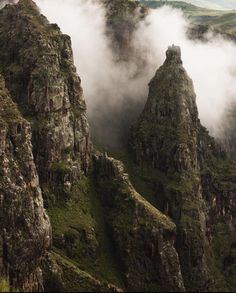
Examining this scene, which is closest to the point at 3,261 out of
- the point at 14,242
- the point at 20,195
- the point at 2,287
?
the point at 14,242

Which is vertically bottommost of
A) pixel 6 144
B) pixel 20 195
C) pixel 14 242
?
pixel 14 242

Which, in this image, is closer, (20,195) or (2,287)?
(2,287)

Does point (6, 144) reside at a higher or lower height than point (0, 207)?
higher

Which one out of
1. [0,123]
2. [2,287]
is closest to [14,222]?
[0,123]

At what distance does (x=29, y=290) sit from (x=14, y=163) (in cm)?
4199

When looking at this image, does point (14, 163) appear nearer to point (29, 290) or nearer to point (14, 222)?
point (14, 222)

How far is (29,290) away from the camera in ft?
637

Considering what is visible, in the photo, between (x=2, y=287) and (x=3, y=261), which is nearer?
(x=2, y=287)

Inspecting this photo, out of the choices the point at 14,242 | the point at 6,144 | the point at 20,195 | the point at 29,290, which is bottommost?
the point at 29,290

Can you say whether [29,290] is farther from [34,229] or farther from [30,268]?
[34,229]

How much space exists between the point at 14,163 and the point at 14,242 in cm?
2582

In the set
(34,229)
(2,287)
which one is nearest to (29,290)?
(34,229)

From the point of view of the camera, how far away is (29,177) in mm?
199750

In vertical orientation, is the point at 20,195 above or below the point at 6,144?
below
